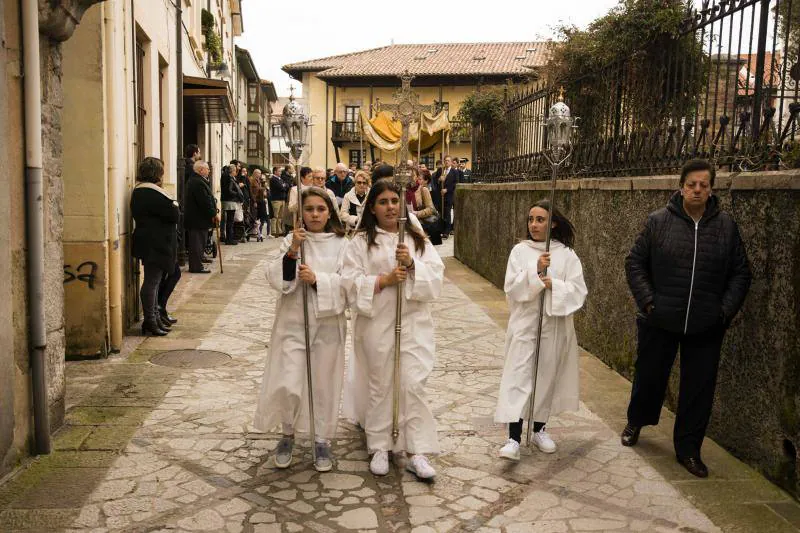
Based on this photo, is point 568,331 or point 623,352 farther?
point 623,352

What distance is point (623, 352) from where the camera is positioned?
678cm

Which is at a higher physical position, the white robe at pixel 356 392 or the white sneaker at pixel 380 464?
the white robe at pixel 356 392

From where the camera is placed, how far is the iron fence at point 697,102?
4785mm

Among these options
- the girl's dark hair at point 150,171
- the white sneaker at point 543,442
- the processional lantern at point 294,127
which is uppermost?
the processional lantern at point 294,127

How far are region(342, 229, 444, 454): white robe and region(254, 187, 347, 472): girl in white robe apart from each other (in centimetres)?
13

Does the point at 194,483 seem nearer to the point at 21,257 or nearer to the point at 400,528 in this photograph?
the point at 400,528

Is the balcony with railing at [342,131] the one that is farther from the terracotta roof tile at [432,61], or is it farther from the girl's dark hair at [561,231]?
the girl's dark hair at [561,231]

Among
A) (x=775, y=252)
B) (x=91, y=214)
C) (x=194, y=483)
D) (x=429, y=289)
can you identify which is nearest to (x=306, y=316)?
(x=429, y=289)

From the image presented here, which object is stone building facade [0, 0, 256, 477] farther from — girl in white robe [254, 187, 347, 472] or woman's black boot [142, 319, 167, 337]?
girl in white robe [254, 187, 347, 472]

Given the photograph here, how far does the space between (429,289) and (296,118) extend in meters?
1.32

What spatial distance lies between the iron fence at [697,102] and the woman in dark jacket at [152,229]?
420 centimetres

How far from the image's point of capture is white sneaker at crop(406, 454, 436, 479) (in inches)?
171

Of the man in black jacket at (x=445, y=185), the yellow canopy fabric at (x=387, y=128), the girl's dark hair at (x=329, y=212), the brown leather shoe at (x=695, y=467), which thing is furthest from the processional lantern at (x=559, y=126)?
the man in black jacket at (x=445, y=185)

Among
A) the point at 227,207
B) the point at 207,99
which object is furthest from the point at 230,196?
the point at 207,99
